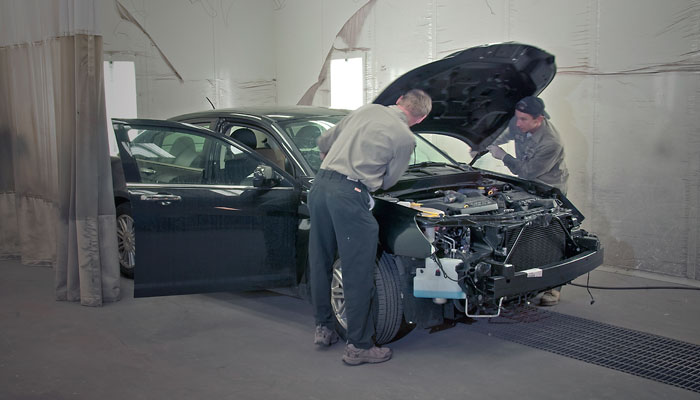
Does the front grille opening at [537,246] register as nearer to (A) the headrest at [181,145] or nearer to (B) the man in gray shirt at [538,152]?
(B) the man in gray shirt at [538,152]

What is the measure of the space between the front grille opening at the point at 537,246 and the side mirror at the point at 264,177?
1.65 metres

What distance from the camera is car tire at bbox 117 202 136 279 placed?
592cm

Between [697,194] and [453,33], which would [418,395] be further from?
[453,33]

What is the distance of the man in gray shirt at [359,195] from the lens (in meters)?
3.90

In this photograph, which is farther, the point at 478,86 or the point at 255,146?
the point at 255,146

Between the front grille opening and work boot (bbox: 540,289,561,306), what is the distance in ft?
2.11

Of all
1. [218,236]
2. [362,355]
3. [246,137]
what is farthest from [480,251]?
[246,137]

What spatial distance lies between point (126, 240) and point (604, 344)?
13.8ft

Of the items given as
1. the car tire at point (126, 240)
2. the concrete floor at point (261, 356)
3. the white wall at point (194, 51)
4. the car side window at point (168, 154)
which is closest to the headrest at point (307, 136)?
the car side window at point (168, 154)

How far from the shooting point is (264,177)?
14.7 feet

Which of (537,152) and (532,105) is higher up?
(532,105)

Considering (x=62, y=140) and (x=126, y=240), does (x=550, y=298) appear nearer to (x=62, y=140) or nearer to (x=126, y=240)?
(x=126, y=240)

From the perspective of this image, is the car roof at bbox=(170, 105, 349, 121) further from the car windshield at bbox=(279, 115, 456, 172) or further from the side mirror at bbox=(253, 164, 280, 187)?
the side mirror at bbox=(253, 164, 280, 187)

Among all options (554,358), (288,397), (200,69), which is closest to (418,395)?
(288,397)
